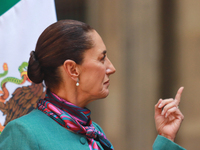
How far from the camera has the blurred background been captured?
3053mm

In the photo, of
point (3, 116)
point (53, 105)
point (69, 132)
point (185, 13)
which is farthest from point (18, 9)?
point (185, 13)

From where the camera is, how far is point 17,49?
7.20 ft

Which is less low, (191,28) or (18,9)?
(18,9)

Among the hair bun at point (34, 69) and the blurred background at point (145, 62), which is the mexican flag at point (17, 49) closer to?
the hair bun at point (34, 69)

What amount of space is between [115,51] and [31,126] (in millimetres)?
2333

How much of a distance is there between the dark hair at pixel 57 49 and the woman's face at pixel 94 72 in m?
0.03

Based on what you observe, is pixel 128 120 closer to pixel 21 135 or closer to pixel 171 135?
pixel 171 135

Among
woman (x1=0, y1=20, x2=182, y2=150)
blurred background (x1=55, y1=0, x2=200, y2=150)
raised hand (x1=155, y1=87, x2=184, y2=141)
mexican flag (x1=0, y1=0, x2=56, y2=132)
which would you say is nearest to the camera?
woman (x1=0, y1=20, x2=182, y2=150)

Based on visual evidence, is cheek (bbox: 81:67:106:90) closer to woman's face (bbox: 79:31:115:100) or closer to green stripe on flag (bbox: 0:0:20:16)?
woman's face (bbox: 79:31:115:100)

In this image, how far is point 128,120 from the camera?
3.52m

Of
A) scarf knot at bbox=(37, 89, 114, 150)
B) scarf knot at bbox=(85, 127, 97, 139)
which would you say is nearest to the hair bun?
scarf knot at bbox=(37, 89, 114, 150)

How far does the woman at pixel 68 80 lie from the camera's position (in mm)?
1466

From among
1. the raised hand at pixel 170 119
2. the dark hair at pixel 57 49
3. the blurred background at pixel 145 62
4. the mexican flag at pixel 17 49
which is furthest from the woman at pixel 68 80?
the blurred background at pixel 145 62

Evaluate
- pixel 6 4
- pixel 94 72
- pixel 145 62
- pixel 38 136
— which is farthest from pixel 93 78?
pixel 145 62
